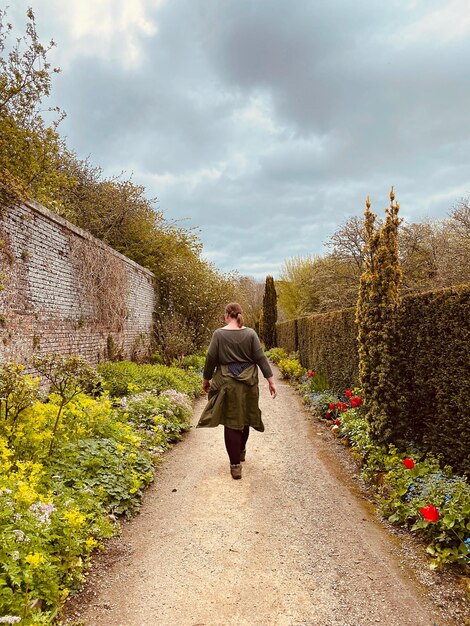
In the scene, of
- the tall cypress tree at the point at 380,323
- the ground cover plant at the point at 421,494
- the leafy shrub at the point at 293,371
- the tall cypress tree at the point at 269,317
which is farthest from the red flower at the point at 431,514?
the tall cypress tree at the point at 269,317

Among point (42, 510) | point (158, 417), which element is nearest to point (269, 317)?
point (158, 417)

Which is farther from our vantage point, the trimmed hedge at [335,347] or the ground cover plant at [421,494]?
the trimmed hedge at [335,347]

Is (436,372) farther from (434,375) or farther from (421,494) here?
(421,494)

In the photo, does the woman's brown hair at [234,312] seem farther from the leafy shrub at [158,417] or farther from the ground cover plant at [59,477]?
the leafy shrub at [158,417]

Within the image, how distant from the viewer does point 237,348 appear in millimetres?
4508

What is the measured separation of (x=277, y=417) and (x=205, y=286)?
9.55 metres

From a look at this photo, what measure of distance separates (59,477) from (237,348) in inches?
84.7

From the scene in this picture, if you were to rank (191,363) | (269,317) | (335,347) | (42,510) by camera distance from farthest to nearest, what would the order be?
(269,317) → (191,363) → (335,347) → (42,510)

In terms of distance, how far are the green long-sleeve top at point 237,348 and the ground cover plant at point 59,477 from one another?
1.32m

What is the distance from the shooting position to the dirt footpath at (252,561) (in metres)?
2.33

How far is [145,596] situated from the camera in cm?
250

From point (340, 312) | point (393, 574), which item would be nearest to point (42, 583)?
point (393, 574)

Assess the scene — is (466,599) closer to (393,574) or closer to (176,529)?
(393,574)

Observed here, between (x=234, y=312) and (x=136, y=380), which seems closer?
(x=234, y=312)
